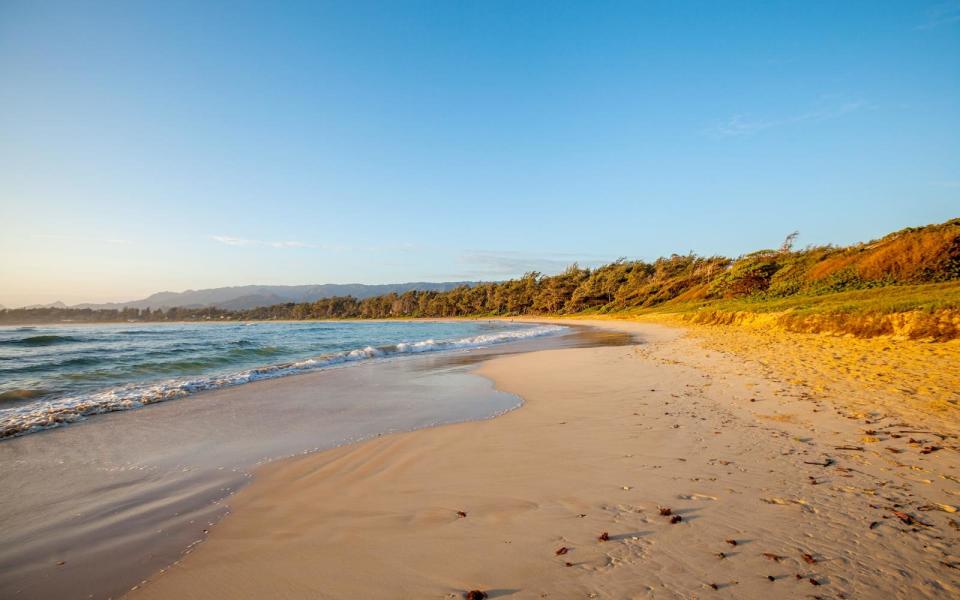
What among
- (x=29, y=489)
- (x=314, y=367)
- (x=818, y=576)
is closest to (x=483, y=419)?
(x=818, y=576)

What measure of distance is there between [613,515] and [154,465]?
18.1 feet

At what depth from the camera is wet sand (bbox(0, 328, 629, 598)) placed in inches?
122

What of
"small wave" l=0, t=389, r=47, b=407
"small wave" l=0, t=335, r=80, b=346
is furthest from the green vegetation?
"small wave" l=0, t=335, r=80, b=346

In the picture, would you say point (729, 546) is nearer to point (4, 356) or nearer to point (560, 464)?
point (560, 464)

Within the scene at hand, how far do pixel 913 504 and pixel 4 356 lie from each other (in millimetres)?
28145

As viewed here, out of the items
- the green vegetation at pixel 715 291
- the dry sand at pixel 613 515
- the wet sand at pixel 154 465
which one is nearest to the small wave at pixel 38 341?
the wet sand at pixel 154 465

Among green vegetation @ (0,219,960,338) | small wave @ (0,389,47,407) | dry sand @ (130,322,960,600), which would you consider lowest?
small wave @ (0,389,47,407)

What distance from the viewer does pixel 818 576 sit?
2500 millimetres

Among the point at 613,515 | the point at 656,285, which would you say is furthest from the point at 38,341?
the point at 656,285

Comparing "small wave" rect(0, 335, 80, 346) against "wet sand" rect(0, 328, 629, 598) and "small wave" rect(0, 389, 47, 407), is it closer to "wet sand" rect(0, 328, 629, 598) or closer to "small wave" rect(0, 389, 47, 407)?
"small wave" rect(0, 389, 47, 407)

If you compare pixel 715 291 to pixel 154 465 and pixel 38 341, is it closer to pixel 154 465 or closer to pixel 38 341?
pixel 154 465

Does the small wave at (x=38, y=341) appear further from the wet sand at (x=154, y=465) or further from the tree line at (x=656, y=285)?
the tree line at (x=656, y=285)

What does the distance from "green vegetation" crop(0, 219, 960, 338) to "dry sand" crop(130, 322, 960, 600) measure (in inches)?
418

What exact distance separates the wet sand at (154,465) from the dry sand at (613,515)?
1.44ft
